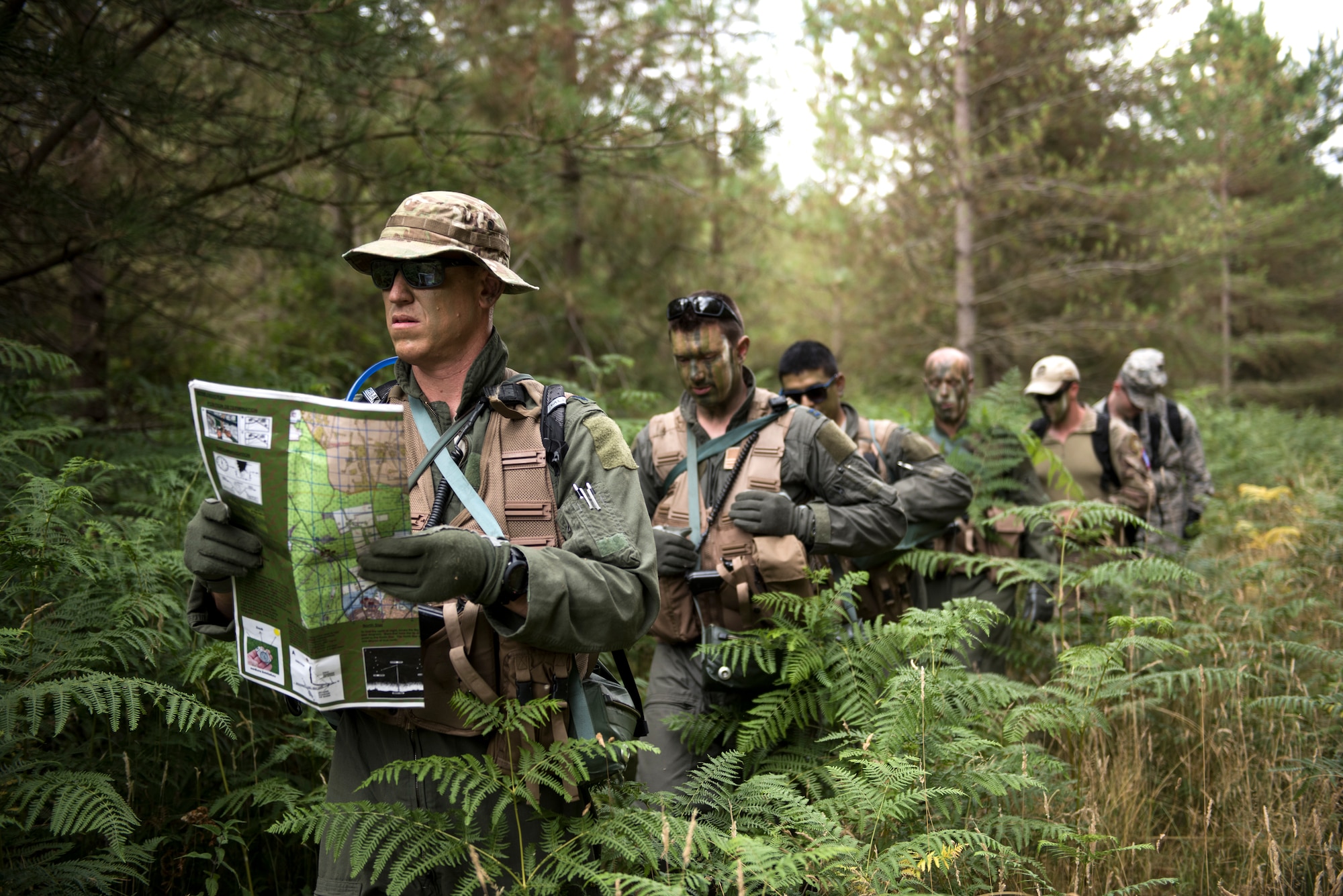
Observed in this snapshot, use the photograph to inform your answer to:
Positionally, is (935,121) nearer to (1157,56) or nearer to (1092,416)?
(1157,56)

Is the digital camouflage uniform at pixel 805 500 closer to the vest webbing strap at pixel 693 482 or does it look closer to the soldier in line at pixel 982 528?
the vest webbing strap at pixel 693 482

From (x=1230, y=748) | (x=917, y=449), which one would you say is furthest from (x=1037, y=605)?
(x=1230, y=748)

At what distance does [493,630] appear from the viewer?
2.54 meters

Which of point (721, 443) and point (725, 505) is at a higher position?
point (721, 443)

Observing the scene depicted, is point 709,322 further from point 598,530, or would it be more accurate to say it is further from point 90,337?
point 90,337

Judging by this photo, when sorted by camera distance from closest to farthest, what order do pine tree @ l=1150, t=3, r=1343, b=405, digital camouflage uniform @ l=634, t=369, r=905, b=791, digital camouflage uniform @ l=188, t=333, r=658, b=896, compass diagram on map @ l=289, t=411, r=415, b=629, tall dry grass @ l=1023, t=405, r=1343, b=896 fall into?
1. compass diagram on map @ l=289, t=411, r=415, b=629
2. digital camouflage uniform @ l=188, t=333, r=658, b=896
3. tall dry grass @ l=1023, t=405, r=1343, b=896
4. digital camouflage uniform @ l=634, t=369, r=905, b=791
5. pine tree @ l=1150, t=3, r=1343, b=405

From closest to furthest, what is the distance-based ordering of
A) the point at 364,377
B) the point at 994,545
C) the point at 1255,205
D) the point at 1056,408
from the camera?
the point at 364,377 → the point at 994,545 → the point at 1056,408 → the point at 1255,205

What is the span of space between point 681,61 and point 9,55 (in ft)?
26.3

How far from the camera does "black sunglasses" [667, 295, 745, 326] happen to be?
464cm

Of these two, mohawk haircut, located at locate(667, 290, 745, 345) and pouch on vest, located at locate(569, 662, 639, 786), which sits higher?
mohawk haircut, located at locate(667, 290, 745, 345)

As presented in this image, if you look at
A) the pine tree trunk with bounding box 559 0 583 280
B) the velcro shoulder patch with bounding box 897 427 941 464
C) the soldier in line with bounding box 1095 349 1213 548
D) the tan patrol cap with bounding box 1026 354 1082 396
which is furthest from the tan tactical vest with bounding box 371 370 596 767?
the soldier in line with bounding box 1095 349 1213 548

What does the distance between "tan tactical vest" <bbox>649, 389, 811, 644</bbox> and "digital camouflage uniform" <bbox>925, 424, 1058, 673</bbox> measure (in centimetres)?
202

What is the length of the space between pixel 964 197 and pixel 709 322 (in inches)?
489

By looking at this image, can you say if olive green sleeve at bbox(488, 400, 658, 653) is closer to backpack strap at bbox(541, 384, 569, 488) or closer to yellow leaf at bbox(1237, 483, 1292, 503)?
backpack strap at bbox(541, 384, 569, 488)
